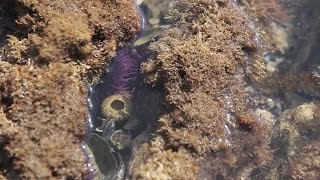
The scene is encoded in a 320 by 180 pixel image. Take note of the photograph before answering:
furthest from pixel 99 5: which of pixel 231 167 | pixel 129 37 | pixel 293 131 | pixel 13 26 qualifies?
pixel 293 131

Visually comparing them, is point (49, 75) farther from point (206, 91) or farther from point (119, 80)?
point (206, 91)

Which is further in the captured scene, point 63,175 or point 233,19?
point 233,19

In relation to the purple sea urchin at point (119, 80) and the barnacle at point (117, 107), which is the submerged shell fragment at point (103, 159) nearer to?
the purple sea urchin at point (119, 80)

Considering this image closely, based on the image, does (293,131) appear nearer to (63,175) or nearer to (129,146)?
(129,146)

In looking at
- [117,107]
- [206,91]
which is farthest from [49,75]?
[206,91]

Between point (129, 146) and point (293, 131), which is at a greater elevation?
point (129, 146)

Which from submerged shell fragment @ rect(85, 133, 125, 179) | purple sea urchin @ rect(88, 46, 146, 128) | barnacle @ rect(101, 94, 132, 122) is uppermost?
purple sea urchin @ rect(88, 46, 146, 128)

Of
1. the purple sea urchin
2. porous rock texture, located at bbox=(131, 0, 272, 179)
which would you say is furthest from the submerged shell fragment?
porous rock texture, located at bbox=(131, 0, 272, 179)

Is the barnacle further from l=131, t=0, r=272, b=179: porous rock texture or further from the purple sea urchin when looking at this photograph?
l=131, t=0, r=272, b=179: porous rock texture
